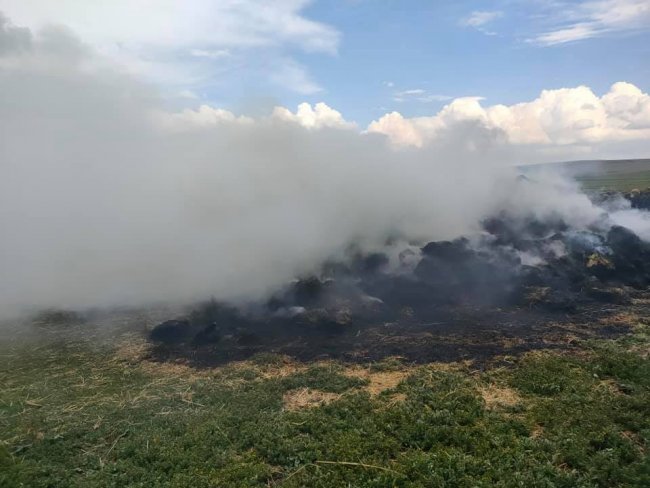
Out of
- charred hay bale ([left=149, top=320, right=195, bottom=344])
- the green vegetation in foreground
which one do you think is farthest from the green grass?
charred hay bale ([left=149, top=320, right=195, bottom=344])

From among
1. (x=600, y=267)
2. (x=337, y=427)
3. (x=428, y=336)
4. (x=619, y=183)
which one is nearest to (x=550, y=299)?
(x=600, y=267)

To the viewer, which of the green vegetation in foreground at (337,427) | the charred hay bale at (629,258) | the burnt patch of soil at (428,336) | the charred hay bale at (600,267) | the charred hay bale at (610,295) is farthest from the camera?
the charred hay bale at (600,267)

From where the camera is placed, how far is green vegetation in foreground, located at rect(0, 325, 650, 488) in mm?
6512

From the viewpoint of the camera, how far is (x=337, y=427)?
7.72m

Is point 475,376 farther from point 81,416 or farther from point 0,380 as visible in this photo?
point 0,380

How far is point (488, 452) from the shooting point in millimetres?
6793

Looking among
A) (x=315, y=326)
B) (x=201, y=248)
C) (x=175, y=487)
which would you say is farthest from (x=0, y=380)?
(x=201, y=248)

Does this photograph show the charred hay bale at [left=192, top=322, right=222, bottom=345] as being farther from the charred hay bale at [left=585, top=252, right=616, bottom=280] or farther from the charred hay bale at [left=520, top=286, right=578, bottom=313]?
the charred hay bale at [left=585, top=252, right=616, bottom=280]

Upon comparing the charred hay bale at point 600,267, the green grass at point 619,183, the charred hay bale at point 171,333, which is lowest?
the charred hay bale at point 171,333

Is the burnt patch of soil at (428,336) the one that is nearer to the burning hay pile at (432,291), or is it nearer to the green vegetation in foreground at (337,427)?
the burning hay pile at (432,291)

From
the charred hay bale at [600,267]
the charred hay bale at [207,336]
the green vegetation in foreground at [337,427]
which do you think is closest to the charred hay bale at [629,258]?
the charred hay bale at [600,267]

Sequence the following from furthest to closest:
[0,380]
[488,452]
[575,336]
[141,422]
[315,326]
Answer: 1. [315,326]
2. [575,336]
3. [0,380]
4. [141,422]
5. [488,452]

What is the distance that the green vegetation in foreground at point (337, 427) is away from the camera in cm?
651

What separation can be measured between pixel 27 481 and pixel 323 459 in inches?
169
